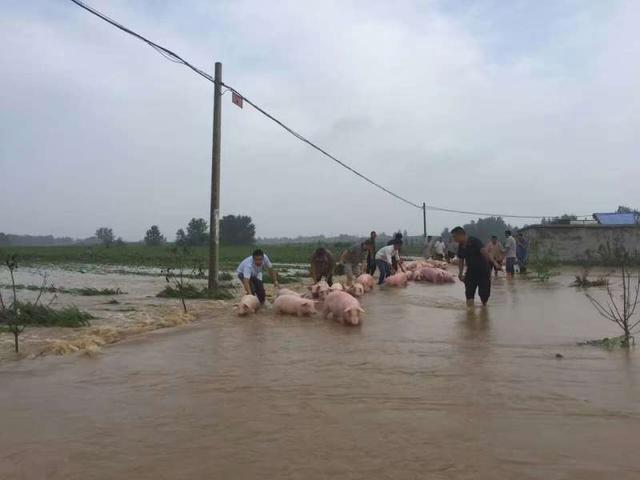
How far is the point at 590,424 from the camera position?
3.81 m

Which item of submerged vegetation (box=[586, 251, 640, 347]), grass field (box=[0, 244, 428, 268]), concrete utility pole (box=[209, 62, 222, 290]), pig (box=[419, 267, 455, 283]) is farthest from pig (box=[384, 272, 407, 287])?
grass field (box=[0, 244, 428, 268])

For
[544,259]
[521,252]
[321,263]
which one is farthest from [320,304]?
[544,259]

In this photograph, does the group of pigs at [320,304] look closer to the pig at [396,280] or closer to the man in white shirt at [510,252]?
the pig at [396,280]

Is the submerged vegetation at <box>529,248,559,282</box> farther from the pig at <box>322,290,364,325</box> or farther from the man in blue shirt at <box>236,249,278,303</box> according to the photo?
the pig at <box>322,290,364,325</box>

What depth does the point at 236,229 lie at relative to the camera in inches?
2911

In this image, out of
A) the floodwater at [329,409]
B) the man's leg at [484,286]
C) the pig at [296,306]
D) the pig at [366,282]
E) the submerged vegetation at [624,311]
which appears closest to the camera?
the floodwater at [329,409]

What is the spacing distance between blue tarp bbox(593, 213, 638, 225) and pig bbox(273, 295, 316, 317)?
22106 millimetres

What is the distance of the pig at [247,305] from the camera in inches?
372

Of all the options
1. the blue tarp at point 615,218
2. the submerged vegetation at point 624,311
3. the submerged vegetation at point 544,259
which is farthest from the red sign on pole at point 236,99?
the blue tarp at point 615,218

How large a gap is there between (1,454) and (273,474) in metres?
1.65

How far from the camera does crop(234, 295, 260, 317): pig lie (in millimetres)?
9438

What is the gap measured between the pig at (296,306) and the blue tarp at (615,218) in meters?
22.1

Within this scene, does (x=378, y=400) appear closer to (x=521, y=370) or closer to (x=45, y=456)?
(x=521, y=370)

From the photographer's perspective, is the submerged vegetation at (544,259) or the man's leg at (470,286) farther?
the submerged vegetation at (544,259)
